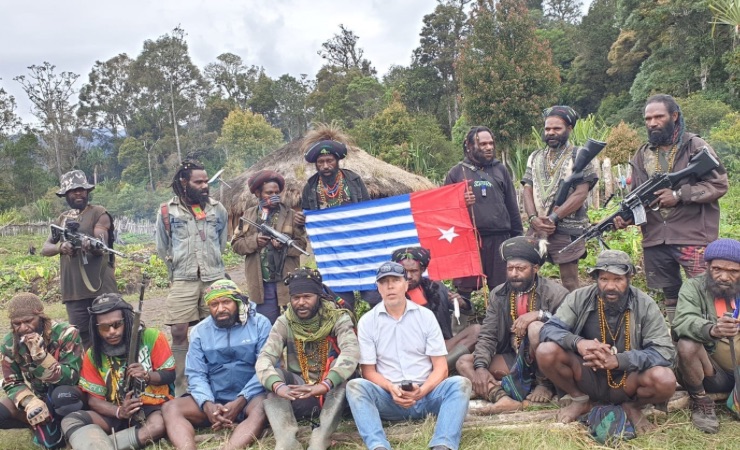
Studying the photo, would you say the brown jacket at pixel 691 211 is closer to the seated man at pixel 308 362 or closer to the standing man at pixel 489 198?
the standing man at pixel 489 198

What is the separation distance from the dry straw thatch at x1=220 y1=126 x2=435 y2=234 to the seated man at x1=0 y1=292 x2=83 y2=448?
855cm

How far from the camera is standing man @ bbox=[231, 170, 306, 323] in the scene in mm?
5684

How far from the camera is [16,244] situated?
1051 inches

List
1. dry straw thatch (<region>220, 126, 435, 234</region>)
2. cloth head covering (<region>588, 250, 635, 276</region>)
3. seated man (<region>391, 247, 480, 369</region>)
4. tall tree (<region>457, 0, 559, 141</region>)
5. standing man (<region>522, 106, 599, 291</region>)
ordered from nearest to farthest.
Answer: cloth head covering (<region>588, 250, 635, 276</region>) < seated man (<region>391, 247, 480, 369</region>) < standing man (<region>522, 106, 599, 291</region>) < dry straw thatch (<region>220, 126, 435, 234</region>) < tall tree (<region>457, 0, 559, 141</region>)

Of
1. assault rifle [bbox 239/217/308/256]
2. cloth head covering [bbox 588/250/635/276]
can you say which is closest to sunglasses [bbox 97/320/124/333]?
assault rifle [bbox 239/217/308/256]

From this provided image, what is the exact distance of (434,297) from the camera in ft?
17.2

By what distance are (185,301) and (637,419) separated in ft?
12.6

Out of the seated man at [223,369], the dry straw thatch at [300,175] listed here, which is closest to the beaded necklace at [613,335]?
the seated man at [223,369]

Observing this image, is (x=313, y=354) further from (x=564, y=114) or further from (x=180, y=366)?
(x=564, y=114)

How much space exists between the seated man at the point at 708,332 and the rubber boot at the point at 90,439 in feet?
13.7

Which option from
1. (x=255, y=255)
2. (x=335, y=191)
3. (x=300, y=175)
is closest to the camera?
(x=255, y=255)

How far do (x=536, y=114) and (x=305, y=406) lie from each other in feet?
59.8

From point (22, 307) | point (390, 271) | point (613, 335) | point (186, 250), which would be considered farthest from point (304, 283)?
point (613, 335)

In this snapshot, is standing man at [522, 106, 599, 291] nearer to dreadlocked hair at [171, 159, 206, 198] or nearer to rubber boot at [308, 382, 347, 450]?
rubber boot at [308, 382, 347, 450]
